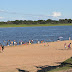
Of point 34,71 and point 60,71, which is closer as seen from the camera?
point 60,71

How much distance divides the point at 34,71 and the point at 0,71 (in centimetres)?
374

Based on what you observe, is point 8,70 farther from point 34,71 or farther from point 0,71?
point 34,71

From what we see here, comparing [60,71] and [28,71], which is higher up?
[60,71]

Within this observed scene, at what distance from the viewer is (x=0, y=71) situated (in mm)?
20594

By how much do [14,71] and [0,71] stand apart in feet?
5.01

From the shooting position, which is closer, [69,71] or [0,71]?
[69,71]

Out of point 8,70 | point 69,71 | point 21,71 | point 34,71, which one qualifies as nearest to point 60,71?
point 69,71

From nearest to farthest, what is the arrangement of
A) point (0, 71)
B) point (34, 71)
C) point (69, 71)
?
point (69, 71) → point (34, 71) → point (0, 71)

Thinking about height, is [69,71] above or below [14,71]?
above

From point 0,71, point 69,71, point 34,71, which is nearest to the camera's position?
point 69,71

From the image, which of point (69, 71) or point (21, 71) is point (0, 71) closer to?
point (21, 71)

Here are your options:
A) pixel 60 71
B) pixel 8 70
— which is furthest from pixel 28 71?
pixel 60 71

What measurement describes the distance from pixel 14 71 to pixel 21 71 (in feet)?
2.33

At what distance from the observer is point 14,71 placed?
20172 mm
